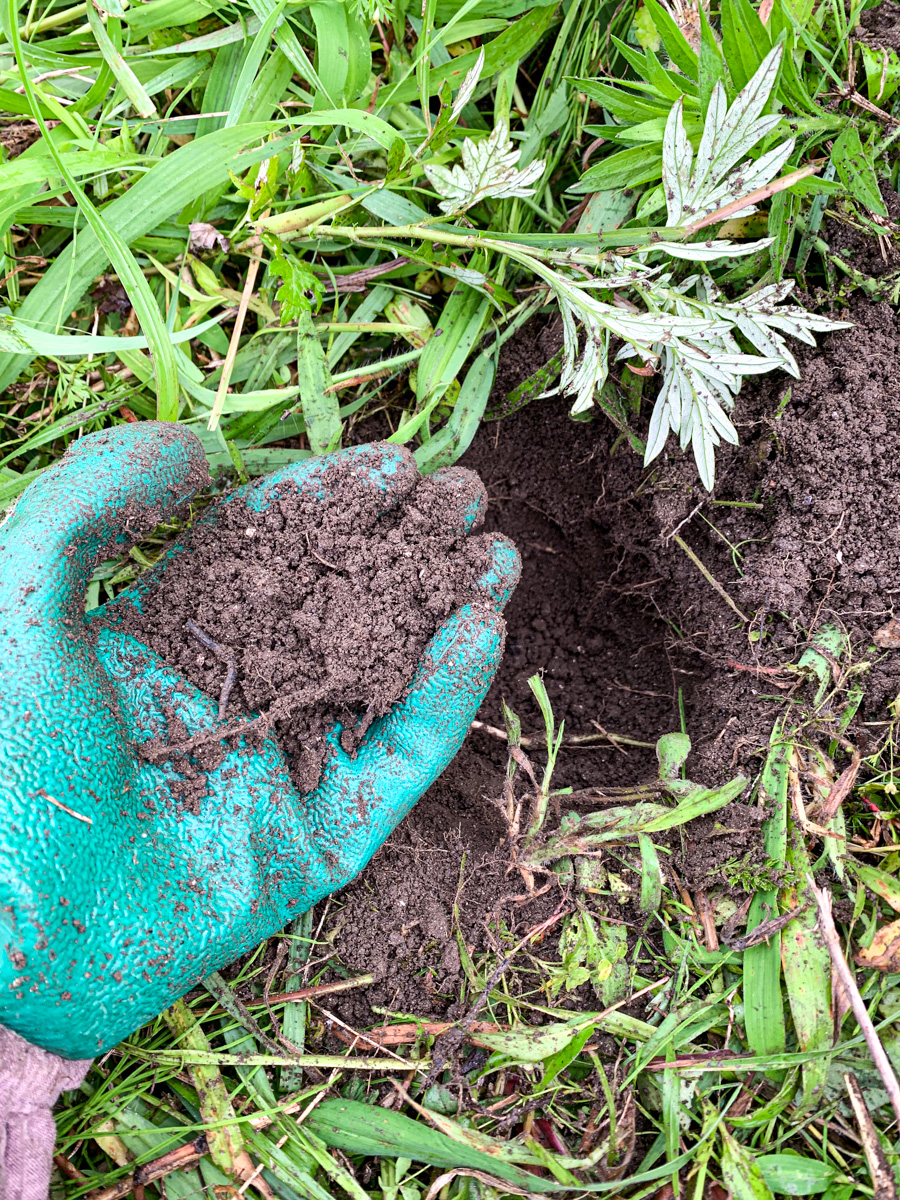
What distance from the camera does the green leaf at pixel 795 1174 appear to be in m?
1.58

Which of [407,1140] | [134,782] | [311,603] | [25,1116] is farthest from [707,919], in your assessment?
[25,1116]

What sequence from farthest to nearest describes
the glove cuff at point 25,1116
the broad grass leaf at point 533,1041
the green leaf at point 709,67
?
the broad grass leaf at point 533,1041
the green leaf at point 709,67
the glove cuff at point 25,1116

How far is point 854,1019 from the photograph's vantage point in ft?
5.48

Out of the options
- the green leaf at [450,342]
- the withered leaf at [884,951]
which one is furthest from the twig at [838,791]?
the green leaf at [450,342]

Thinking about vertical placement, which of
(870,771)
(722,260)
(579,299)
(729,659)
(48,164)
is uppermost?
(48,164)

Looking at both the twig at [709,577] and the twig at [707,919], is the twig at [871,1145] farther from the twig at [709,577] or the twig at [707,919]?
the twig at [709,577]

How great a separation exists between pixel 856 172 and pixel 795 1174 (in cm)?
202

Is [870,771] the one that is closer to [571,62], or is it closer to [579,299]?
[579,299]

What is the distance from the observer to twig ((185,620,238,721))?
1676 millimetres

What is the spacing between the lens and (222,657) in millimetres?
1692

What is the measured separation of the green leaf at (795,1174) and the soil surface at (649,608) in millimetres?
453

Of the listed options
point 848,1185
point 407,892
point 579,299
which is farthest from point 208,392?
point 848,1185

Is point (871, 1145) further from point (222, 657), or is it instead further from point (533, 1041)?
point (222, 657)

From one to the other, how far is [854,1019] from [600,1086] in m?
0.54
